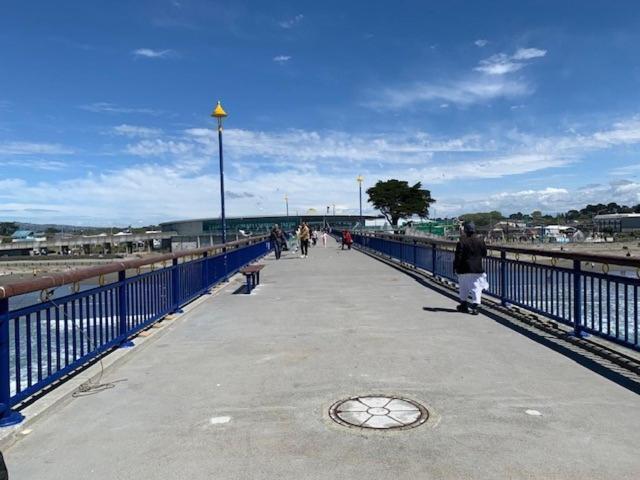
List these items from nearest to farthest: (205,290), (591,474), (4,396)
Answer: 1. (591,474)
2. (4,396)
3. (205,290)

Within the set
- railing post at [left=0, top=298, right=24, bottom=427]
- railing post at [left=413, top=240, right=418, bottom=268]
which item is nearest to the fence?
railing post at [left=0, top=298, right=24, bottom=427]

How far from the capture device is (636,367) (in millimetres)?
5508

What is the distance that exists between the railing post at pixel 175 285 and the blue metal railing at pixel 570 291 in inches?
230

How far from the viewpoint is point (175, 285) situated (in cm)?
961

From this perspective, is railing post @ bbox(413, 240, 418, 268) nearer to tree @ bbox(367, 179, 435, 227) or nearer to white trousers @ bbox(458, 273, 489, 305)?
white trousers @ bbox(458, 273, 489, 305)

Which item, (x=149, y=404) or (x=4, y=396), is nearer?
(x=4, y=396)

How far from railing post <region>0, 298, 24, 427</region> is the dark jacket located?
23.2 ft

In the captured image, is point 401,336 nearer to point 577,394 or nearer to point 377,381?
point 377,381

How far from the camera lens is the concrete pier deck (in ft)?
11.5

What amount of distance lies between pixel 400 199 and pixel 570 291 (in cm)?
9510

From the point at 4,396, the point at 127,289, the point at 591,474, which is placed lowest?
the point at 591,474

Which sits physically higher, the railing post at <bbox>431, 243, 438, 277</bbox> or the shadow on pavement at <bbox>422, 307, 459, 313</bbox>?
the railing post at <bbox>431, 243, 438, 277</bbox>

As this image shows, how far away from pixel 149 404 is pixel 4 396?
3.91 feet

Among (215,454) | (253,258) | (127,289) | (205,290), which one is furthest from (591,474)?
(253,258)
